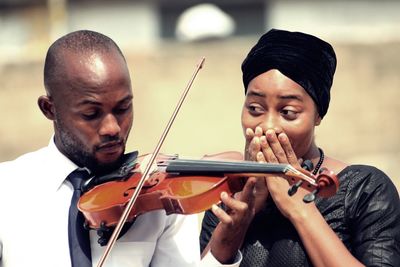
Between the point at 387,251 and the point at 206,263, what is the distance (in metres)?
0.46

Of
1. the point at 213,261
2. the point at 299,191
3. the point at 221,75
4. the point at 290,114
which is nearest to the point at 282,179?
the point at 299,191

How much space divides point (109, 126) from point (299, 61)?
21.7 inches

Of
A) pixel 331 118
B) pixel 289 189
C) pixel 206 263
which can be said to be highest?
pixel 289 189

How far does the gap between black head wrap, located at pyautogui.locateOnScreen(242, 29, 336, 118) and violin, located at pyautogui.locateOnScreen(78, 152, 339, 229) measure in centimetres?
33

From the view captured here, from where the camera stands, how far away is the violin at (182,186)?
3.14m

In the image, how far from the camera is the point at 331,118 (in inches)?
390

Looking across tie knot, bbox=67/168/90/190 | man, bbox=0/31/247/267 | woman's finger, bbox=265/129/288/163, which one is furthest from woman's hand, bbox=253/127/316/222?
tie knot, bbox=67/168/90/190

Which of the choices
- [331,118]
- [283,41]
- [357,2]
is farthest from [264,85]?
[357,2]

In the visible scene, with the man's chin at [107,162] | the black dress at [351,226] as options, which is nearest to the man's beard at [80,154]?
the man's chin at [107,162]

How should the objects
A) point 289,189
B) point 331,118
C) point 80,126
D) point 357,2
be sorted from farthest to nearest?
point 357,2, point 331,118, point 80,126, point 289,189

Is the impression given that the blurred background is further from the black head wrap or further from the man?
the man

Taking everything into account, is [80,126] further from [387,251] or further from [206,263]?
[387,251]

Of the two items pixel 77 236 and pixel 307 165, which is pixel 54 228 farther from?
pixel 307 165

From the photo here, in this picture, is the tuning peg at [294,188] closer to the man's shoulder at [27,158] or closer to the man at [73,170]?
the man at [73,170]
